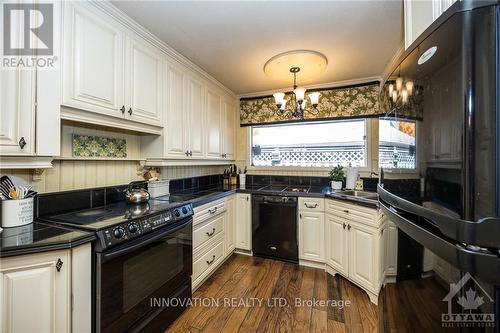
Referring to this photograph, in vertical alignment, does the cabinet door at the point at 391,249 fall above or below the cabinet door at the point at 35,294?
above

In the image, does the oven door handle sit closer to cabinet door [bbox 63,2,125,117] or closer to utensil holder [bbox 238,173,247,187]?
cabinet door [bbox 63,2,125,117]

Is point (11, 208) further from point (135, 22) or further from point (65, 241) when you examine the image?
point (135, 22)

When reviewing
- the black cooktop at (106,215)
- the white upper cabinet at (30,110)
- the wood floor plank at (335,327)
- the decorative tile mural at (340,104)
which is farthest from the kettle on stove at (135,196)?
the decorative tile mural at (340,104)

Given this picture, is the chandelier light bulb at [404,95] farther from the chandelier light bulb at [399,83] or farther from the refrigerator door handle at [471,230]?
the refrigerator door handle at [471,230]

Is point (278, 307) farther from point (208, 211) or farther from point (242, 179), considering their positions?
point (242, 179)

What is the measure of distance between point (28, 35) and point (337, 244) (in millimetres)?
2820

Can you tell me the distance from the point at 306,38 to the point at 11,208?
231cm

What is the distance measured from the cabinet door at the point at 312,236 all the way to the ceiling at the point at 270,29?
174cm

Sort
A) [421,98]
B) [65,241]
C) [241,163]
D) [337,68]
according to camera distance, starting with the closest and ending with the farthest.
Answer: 1. [421,98]
2. [65,241]
3. [337,68]
4. [241,163]

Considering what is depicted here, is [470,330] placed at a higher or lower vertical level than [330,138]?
lower

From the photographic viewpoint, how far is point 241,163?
358cm

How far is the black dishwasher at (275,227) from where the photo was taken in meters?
2.63

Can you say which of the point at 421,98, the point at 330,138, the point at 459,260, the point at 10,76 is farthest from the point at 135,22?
the point at 330,138

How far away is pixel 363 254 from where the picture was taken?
2.03m
